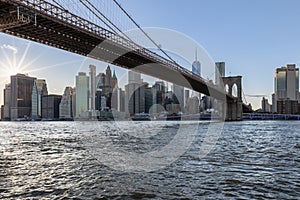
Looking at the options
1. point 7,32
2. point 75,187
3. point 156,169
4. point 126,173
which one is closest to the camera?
point 75,187

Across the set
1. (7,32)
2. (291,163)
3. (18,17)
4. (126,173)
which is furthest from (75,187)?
(7,32)

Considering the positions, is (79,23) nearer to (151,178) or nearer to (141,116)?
(151,178)

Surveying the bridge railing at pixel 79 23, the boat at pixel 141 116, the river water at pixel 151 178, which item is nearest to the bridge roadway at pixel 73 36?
the bridge railing at pixel 79 23

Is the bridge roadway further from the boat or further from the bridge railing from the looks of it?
the boat

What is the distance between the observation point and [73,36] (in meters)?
30.8

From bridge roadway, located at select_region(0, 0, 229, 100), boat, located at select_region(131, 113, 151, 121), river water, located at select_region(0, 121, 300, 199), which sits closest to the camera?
river water, located at select_region(0, 121, 300, 199)

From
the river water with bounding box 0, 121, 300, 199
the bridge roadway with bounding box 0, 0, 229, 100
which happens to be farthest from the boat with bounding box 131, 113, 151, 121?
the river water with bounding box 0, 121, 300, 199

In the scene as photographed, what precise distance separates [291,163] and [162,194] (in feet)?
20.9

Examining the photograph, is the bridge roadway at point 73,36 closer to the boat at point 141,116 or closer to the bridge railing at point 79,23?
the bridge railing at point 79,23

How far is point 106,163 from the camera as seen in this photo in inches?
420

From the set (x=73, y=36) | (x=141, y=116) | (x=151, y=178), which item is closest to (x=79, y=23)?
(x=73, y=36)

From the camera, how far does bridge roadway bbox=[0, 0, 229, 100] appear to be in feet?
74.5

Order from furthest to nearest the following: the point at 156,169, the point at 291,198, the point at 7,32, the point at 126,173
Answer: the point at 7,32, the point at 156,169, the point at 126,173, the point at 291,198

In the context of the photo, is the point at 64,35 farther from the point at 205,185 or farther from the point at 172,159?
the point at 205,185
